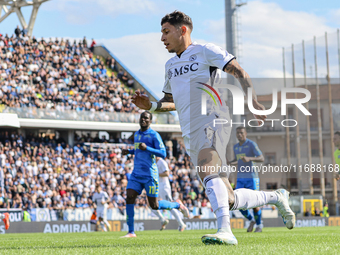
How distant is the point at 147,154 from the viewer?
1053cm

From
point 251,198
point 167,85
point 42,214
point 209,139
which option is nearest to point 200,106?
point 209,139

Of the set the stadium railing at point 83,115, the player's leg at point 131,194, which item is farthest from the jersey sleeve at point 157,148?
the stadium railing at point 83,115

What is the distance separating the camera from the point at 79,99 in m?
33.0

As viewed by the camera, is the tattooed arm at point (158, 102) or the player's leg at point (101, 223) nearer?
the tattooed arm at point (158, 102)

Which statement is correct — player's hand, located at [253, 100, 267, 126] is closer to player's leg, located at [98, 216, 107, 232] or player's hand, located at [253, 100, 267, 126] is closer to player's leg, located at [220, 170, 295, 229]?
player's leg, located at [220, 170, 295, 229]

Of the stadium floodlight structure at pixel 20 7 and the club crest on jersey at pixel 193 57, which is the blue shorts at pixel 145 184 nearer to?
the club crest on jersey at pixel 193 57

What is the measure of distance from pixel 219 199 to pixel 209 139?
2.28 feet

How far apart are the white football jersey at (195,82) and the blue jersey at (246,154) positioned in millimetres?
6294

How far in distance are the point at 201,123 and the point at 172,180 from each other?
23505 mm

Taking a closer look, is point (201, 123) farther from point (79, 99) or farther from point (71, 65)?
point (71, 65)

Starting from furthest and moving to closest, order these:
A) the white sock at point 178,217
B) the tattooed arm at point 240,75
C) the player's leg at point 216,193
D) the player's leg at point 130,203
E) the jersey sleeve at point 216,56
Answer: the white sock at point 178,217 → the player's leg at point 130,203 → the jersey sleeve at point 216,56 → the tattooed arm at point 240,75 → the player's leg at point 216,193

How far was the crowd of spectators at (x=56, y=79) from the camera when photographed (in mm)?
30703

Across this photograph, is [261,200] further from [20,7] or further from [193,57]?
[20,7]

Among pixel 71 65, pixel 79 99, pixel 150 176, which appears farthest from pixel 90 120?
pixel 150 176
